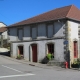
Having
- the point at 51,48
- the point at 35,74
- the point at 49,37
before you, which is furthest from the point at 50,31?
the point at 35,74

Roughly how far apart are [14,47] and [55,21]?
808 centimetres

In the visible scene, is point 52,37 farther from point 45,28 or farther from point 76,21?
point 76,21

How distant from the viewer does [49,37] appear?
81.9ft

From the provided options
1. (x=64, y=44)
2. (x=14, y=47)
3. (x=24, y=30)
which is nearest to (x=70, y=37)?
→ (x=64, y=44)

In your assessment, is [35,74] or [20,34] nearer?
[35,74]

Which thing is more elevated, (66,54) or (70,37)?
(70,37)

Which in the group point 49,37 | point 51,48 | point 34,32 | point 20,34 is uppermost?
point 34,32

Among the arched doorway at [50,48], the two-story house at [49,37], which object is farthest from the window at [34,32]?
the arched doorway at [50,48]

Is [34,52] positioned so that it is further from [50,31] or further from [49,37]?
[50,31]

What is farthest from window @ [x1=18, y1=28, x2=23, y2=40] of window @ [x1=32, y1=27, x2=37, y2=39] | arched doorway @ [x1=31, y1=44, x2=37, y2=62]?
arched doorway @ [x1=31, y1=44, x2=37, y2=62]

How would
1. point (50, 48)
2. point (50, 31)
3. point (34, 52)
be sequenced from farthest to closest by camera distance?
1. point (34, 52)
2. point (50, 48)
3. point (50, 31)

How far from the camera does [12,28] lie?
2977 centimetres

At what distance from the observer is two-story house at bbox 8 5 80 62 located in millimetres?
23391

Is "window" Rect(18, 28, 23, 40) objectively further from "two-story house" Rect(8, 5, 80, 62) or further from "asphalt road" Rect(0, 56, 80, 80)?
"asphalt road" Rect(0, 56, 80, 80)
